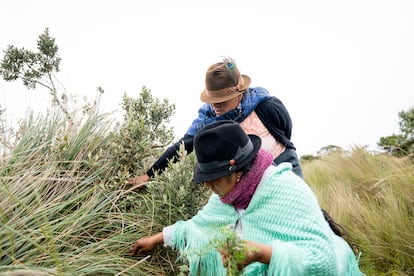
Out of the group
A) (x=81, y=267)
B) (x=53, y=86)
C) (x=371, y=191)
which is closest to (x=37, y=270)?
(x=81, y=267)

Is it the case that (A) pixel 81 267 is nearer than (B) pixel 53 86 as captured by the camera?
Yes

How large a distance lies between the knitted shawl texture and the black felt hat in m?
0.27

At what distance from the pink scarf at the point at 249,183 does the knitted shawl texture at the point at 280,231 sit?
0.04 metres

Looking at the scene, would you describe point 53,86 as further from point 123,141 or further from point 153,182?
point 153,182

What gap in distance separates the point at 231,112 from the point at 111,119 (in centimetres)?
118

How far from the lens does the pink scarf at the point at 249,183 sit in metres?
2.43

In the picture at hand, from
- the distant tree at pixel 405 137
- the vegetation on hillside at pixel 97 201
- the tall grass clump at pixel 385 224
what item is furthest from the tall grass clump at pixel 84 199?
the distant tree at pixel 405 137

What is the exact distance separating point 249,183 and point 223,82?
41.7 inches

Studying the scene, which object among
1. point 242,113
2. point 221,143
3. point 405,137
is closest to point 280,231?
point 221,143

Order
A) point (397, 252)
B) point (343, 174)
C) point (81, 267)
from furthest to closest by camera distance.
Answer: point (343, 174) < point (397, 252) < point (81, 267)

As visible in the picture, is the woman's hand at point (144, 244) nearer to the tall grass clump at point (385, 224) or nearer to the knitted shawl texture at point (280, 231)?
the knitted shawl texture at point (280, 231)

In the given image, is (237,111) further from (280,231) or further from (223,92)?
(280,231)

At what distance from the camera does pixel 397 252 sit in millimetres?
4004

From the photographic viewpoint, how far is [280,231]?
7.59 feet
